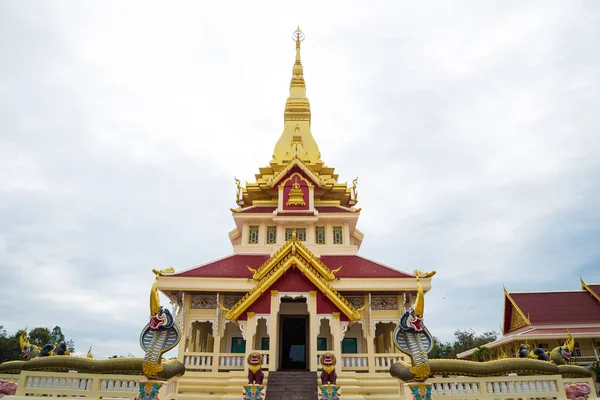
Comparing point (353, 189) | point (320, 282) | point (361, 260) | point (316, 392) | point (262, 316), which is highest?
point (353, 189)

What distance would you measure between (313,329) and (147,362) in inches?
252

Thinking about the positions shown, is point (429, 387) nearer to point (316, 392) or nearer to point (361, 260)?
point (316, 392)

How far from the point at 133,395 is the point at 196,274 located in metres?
6.39

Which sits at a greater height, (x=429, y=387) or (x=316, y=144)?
(x=316, y=144)

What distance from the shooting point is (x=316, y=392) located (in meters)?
12.1

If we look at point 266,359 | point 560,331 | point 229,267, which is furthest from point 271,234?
point 560,331

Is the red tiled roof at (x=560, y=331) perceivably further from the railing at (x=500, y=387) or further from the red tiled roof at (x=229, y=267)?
the red tiled roof at (x=229, y=267)

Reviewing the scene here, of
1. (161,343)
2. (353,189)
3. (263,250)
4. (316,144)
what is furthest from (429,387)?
(316,144)

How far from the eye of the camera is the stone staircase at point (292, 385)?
12.1 m

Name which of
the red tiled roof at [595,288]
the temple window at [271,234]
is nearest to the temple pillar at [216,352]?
the temple window at [271,234]

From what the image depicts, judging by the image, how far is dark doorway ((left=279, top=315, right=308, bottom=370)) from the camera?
1594 cm

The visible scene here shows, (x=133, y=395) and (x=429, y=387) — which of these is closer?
(x=429, y=387)

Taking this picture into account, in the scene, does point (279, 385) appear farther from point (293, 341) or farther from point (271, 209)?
point (271, 209)

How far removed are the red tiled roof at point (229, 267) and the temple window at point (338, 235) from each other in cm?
349
